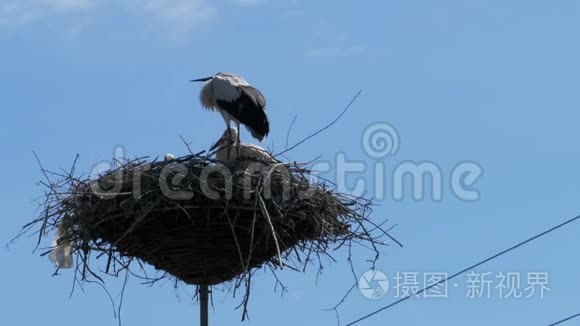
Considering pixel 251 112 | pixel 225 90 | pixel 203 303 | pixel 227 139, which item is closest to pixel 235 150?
pixel 227 139

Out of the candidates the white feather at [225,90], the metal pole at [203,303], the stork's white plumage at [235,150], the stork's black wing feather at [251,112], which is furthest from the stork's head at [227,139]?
the metal pole at [203,303]

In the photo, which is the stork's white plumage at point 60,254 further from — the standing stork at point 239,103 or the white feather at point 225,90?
the white feather at point 225,90

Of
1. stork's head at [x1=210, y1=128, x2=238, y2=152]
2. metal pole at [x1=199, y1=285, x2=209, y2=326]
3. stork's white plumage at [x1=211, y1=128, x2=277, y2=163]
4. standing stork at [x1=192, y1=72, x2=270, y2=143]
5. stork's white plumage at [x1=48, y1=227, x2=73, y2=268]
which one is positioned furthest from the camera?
standing stork at [x1=192, y1=72, x2=270, y2=143]

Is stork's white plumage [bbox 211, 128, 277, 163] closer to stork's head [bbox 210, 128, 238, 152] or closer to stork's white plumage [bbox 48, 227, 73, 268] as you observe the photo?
stork's head [bbox 210, 128, 238, 152]

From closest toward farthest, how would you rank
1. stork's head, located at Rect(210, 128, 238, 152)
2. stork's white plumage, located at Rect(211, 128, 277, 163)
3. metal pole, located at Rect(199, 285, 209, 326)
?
metal pole, located at Rect(199, 285, 209, 326)
stork's white plumage, located at Rect(211, 128, 277, 163)
stork's head, located at Rect(210, 128, 238, 152)

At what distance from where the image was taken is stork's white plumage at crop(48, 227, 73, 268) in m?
8.73

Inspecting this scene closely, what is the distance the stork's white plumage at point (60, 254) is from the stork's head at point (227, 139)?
1887mm

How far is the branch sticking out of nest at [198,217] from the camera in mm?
8500

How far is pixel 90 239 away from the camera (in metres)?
8.52

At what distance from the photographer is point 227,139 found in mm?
10594

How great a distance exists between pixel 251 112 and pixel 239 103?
14 cm

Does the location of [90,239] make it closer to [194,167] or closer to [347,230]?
[194,167]

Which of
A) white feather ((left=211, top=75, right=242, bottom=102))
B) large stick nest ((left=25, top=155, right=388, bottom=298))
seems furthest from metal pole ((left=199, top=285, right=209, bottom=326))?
white feather ((left=211, top=75, right=242, bottom=102))

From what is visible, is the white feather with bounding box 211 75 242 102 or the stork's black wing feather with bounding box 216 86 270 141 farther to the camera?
the white feather with bounding box 211 75 242 102
